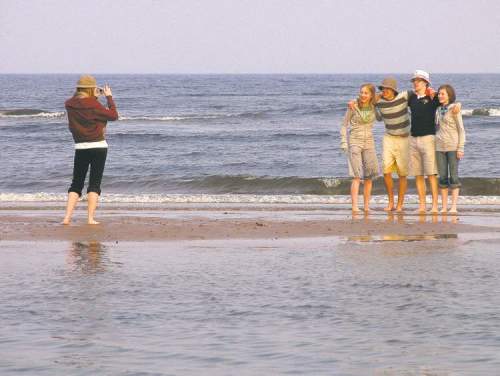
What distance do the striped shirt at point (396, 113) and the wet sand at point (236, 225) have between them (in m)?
0.95

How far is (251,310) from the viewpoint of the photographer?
651 cm

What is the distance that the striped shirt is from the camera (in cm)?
1182

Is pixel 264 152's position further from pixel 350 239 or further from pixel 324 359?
pixel 324 359

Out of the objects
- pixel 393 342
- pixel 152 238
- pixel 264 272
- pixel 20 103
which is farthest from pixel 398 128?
pixel 20 103

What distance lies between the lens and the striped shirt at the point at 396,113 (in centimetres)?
1182

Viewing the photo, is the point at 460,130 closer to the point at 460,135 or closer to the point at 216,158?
the point at 460,135

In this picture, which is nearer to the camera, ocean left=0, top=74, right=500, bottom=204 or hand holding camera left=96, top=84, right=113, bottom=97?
hand holding camera left=96, top=84, right=113, bottom=97

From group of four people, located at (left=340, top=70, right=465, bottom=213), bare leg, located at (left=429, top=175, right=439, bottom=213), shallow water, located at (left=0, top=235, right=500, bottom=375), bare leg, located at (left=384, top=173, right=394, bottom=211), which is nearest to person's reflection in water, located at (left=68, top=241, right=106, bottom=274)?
shallow water, located at (left=0, top=235, right=500, bottom=375)

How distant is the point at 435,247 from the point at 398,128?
3.09 meters

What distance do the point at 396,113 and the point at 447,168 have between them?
0.87 metres

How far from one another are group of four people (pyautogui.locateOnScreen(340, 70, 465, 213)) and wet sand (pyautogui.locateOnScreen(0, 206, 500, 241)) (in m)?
0.51

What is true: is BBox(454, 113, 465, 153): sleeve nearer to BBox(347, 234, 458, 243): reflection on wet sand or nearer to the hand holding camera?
BBox(347, 234, 458, 243): reflection on wet sand

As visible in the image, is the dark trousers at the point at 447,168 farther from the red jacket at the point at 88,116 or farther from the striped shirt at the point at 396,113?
the red jacket at the point at 88,116

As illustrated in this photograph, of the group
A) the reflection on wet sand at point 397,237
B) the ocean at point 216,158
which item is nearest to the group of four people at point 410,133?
the reflection on wet sand at point 397,237
